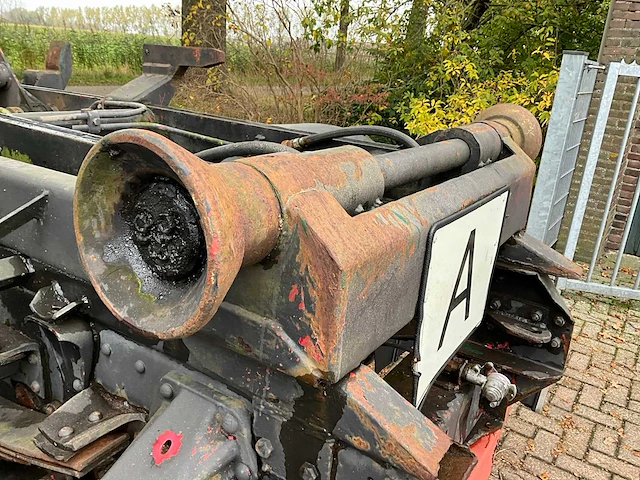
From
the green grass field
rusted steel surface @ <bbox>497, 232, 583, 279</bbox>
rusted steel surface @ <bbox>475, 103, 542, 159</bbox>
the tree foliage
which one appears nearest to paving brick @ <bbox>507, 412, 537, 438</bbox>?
rusted steel surface @ <bbox>497, 232, 583, 279</bbox>

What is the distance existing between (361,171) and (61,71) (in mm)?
4007

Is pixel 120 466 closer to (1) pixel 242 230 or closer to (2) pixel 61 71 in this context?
(1) pixel 242 230

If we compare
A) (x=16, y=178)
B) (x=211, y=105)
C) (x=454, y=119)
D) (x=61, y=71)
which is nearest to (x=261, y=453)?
(x=16, y=178)

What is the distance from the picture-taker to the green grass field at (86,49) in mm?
22797

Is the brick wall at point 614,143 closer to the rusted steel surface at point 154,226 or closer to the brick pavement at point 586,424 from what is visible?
the brick pavement at point 586,424

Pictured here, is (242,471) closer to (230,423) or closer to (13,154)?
(230,423)

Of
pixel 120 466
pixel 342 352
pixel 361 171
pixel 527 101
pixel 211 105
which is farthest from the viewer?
pixel 211 105

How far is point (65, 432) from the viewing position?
143 centimetres

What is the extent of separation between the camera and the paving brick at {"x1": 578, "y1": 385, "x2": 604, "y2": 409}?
372 centimetres

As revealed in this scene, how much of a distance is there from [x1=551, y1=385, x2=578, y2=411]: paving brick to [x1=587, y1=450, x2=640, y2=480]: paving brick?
450 mm

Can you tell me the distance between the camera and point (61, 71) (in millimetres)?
4586

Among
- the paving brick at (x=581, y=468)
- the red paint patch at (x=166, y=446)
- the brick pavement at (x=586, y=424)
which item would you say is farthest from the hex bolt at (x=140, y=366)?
the paving brick at (x=581, y=468)

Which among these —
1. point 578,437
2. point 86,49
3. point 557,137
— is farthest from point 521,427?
point 86,49

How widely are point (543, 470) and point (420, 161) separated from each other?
2.21m
